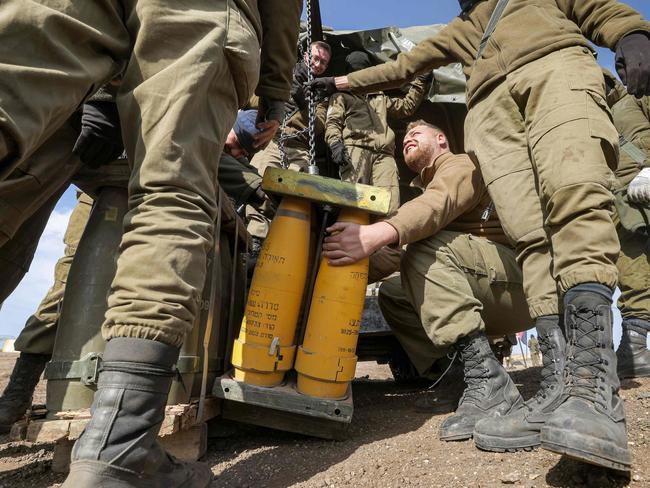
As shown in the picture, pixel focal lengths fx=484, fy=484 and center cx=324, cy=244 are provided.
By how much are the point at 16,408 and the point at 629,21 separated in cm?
305

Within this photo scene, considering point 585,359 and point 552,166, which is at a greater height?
point 552,166

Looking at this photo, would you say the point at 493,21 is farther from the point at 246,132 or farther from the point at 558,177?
the point at 246,132

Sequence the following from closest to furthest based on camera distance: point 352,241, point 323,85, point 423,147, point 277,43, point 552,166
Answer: point 552,166 < point 352,241 < point 277,43 < point 423,147 < point 323,85

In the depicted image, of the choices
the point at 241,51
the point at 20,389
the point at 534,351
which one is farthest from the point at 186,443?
the point at 534,351

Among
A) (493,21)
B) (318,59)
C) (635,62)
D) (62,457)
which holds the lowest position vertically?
(62,457)

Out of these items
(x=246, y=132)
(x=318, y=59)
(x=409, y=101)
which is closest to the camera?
(x=246, y=132)

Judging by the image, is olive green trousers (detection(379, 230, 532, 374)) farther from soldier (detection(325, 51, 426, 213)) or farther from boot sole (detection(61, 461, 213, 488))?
soldier (detection(325, 51, 426, 213))

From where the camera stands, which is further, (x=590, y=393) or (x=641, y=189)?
(x=641, y=189)

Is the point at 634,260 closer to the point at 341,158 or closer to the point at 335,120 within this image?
the point at 341,158

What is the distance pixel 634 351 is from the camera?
113 inches

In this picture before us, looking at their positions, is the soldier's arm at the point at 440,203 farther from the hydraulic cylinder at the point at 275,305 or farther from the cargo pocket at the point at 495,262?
the hydraulic cylinder at the point at 275,305

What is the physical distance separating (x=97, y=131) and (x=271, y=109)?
875 mm

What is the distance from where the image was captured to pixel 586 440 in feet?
3.85

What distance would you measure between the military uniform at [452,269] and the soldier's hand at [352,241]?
123 millimetres
